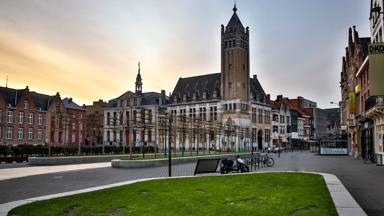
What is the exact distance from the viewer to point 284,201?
10.0m

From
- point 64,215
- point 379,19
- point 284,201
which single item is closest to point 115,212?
point 64,215

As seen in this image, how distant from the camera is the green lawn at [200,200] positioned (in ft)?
29.8

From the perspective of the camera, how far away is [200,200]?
10539 mm

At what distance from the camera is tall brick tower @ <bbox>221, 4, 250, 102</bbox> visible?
83.2 m

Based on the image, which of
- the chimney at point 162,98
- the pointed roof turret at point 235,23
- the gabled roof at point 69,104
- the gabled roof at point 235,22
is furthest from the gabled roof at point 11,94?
the gabled roof at point 235,22

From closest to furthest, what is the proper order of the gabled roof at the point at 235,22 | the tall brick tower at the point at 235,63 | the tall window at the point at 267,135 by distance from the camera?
the tall brick tower at the point at 235,63 < the gabled roof at the point at 235,22 < the tall window at the point at 267,135

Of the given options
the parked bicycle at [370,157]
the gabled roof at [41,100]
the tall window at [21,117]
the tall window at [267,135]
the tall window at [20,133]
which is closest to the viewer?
the parked bicycle at [370,157]

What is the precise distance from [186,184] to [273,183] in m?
3.22

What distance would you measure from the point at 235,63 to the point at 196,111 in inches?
650

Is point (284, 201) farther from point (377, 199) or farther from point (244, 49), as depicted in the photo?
point (244, 49)

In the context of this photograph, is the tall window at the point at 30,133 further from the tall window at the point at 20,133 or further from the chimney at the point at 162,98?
the chimney at the point at 162,98

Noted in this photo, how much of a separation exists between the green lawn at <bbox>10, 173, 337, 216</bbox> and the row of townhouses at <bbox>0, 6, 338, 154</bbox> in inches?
1893

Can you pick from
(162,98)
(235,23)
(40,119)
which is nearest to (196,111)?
(162,98)

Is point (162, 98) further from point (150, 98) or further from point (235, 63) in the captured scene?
point (235, 63)
